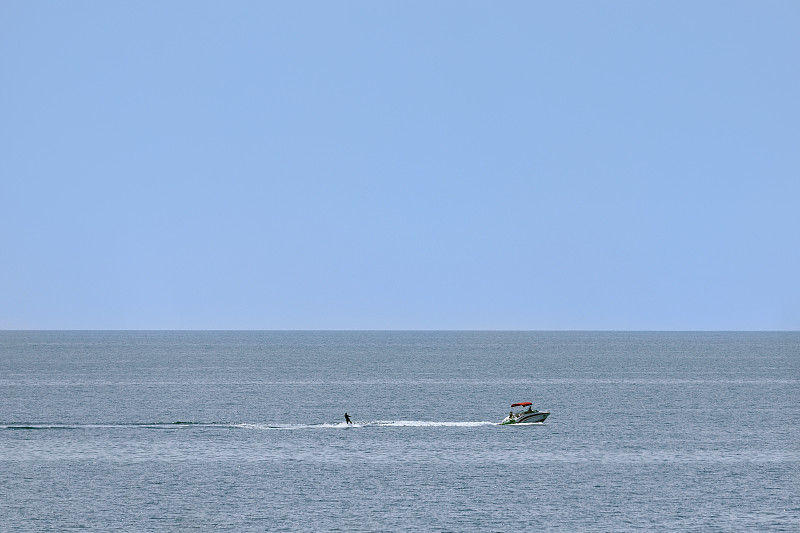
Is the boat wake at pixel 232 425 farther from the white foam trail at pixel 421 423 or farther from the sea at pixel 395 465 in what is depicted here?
the sea at pixel 395 465

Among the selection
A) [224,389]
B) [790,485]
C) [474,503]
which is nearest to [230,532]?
[474,503]

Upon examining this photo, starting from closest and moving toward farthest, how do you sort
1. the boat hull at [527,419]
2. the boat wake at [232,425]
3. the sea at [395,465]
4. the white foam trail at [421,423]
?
the sea at [395,465]
the boat wake at [232,425]
the white foam trail at [421,423]
the boat hull at [527,419]

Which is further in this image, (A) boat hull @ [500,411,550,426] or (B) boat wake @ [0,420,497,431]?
(A) boat hull @ [500,411,550,426]

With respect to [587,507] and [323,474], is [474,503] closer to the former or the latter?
[587,507]

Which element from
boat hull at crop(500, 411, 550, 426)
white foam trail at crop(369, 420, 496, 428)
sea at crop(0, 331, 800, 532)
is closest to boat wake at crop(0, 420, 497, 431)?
white foam trail at crop(369, 420, 496, 428)

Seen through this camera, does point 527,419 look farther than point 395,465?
Yes

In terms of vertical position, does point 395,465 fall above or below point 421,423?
below

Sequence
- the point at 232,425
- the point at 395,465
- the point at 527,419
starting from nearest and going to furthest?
1. the point at 395,465
2. the point at 232,425
3. the point at 527,419

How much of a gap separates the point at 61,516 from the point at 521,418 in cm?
6024

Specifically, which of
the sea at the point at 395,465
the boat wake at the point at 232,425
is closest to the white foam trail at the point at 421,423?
the boat wake at the point at 232,425

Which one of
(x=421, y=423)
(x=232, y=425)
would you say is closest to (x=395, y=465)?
(x=421, y=423)

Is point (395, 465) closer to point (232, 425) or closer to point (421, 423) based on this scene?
point (421, 423)

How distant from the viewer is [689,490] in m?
76.0

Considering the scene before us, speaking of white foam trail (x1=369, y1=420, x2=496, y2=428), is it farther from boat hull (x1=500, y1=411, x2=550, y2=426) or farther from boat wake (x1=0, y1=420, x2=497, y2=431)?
boat hull (x1=500, y1=411, x2=550, y2=426)
